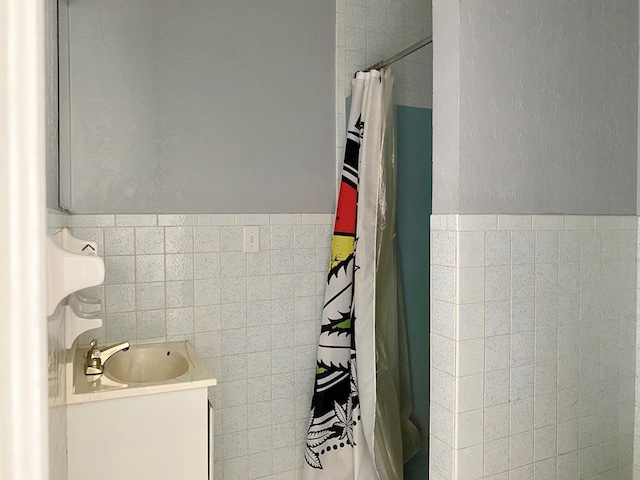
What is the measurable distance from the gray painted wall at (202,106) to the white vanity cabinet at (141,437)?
31.4 inches

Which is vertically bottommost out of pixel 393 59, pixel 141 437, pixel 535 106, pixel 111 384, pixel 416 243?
pixel 141 437

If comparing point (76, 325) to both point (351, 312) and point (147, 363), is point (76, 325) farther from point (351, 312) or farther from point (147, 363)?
point (351, 312)

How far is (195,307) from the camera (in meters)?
2.04

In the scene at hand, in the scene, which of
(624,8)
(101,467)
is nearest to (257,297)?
(101,467)

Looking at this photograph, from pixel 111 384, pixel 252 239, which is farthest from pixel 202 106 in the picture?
pixel 111 384

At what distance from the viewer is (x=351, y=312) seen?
2.18 m

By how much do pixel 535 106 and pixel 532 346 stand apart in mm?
814

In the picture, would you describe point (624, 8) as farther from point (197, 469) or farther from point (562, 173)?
point (197, 469)

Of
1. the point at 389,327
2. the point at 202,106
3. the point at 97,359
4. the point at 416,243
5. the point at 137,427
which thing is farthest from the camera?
the point at 416,243

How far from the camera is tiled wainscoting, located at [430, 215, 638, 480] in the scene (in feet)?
5.14

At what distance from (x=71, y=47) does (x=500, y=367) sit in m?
1.89

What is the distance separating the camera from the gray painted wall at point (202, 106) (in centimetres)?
187

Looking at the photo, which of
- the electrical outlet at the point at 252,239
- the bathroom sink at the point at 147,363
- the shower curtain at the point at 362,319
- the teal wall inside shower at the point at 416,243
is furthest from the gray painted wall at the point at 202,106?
the bathroom sink at the point at 147,363

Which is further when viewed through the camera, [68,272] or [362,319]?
[362,319]
